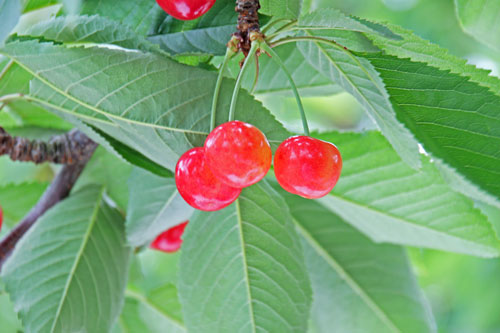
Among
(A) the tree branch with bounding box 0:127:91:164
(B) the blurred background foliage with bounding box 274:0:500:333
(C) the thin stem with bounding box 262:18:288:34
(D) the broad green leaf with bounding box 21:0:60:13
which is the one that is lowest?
(A) the tree branch with bounding box 0:127:91:164

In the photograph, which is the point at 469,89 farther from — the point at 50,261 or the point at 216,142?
the point at 50,261

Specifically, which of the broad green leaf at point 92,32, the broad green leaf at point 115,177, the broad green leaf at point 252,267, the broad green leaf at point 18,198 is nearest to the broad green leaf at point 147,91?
the broad green leaf at point 92,32

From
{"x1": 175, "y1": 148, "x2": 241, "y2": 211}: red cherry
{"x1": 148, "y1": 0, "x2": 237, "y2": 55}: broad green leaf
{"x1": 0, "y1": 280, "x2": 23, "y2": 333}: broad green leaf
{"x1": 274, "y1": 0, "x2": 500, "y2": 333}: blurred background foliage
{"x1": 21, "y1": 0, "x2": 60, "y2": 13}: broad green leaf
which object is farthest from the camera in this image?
{"x1": 274, "y1": 0, "x2": 500, "y2": 333}: blurred background foliage

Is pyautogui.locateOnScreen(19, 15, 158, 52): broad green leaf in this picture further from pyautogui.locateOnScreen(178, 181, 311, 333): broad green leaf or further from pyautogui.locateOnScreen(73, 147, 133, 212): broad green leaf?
pyautogui.locateOnScreen(73, 147, 133, 212): broad green leaf

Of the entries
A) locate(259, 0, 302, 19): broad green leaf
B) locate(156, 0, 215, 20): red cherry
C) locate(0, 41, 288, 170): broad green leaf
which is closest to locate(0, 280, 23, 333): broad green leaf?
locate(0, 41, 288, 170): broad green leaf

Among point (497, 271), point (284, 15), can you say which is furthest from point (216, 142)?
point (497, 271)

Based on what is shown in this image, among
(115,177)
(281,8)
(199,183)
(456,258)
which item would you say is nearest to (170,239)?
(115,177)

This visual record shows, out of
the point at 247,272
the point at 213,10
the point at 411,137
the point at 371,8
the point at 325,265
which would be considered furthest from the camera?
the point at 371,8
